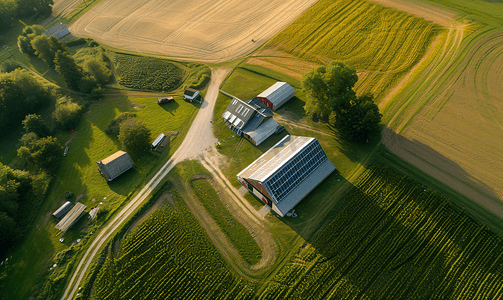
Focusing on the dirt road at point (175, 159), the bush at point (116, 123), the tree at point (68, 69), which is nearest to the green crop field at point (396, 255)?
the dirt road at point (175, 159)

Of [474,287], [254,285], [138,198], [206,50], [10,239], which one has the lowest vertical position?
[474,287]

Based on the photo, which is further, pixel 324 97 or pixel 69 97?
pixel 69 97

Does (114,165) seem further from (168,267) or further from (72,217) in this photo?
(168,267)

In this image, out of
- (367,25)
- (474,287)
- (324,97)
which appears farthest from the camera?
(367,25)

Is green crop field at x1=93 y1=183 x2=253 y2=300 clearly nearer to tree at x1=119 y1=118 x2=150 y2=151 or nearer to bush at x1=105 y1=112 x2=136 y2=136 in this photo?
tree at x1=119 y1=118 x2=150 y2=151

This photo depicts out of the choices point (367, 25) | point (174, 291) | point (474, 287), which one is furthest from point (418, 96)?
A: point (174, 291)

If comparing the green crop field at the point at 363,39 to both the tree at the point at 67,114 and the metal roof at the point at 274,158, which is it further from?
the tree at the point at 67,114

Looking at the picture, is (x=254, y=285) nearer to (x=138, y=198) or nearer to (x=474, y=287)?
(x=138, y=198)
